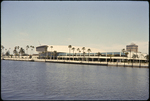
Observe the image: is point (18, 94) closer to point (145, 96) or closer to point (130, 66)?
point (145, 96)

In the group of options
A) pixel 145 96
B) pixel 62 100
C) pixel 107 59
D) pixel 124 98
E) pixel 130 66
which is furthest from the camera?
pixel 107 59

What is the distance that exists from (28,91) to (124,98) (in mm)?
16123

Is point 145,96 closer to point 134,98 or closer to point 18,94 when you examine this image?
point 134,98

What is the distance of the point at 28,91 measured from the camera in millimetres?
33156

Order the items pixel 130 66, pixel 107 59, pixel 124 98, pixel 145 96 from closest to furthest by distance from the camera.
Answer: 1. pixel 124 98
2. pixel 145 96
3. pixel 130 66
4. pixel 107 59

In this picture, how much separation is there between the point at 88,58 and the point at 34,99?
151 m

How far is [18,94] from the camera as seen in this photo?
30.8m

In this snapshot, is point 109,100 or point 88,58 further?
point 88,58

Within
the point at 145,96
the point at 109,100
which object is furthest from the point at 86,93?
the point at 145,96

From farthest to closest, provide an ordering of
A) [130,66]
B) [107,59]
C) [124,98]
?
[107,59], [130,66], [124,98]

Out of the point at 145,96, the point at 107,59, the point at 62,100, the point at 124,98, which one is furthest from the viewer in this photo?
the point at 107,59

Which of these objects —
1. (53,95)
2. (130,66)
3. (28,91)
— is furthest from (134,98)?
(130,66)

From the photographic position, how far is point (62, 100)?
27641 mm

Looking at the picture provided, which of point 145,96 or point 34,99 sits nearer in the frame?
point 34,99
